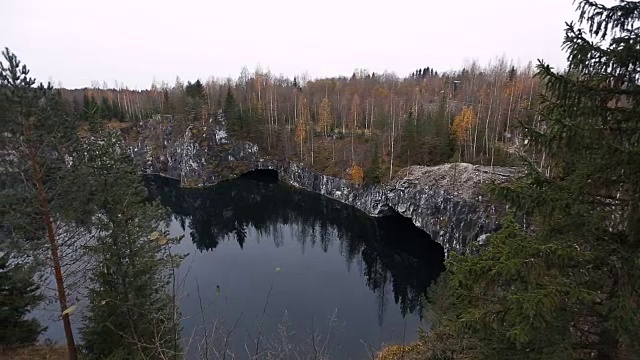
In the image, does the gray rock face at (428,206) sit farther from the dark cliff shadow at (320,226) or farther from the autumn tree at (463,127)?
the autumn tree at (463,127)

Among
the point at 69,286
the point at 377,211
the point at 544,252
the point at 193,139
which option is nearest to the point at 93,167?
the point at 69,286

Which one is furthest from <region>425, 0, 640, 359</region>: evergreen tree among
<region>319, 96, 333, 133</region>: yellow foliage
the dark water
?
<region>319, 96, 333, 133</region>: yellow foliage

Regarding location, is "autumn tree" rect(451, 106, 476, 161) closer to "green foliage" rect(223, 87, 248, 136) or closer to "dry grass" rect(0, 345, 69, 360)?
"green foliage" rect(223, 87, 248, 136)

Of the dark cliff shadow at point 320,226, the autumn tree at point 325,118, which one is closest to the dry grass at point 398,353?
the dark cliff shadow at point 320,226

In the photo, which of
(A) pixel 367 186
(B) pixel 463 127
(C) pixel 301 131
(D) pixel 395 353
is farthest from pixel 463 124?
(D) pixel 395 353

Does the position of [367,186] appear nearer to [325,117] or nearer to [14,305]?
[325,117]
